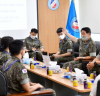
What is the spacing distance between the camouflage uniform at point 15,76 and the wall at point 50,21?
485 cm

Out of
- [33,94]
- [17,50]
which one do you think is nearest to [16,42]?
[17,50]

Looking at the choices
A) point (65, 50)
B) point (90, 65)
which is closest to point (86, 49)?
point (90, 65)

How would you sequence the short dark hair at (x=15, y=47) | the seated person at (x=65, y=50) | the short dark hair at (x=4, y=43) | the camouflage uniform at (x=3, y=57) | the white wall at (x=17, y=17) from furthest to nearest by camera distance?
the white wall at (x=17, y=17) < the seated person at (x=65, y=50) < the short dark hair at (x=4, y=43) < the camouflage uniform at (x=3, y=57) < the short dark hair at (x=15, y=47)

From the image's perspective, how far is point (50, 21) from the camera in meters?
7.08

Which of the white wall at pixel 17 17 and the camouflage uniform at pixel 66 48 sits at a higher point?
the white wall at pixel 17 17

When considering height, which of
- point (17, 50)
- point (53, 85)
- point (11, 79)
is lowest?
point (53, 85)

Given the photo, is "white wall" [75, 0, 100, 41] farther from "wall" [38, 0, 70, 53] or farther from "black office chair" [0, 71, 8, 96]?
"black office chair" [0, 71, 8, 96]

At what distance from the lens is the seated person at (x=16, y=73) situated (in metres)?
2.17

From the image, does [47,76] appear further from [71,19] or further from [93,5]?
[71,19]

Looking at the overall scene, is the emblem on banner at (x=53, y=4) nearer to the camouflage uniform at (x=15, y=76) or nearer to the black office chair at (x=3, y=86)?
the camouflage uniform at (x=15, y=76)

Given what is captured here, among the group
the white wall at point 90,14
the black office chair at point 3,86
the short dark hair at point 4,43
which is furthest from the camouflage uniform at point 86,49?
the black office chair at point 3,86

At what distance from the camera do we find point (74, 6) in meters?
6.83

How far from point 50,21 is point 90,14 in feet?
5.15

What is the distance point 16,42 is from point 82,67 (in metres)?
2.21
